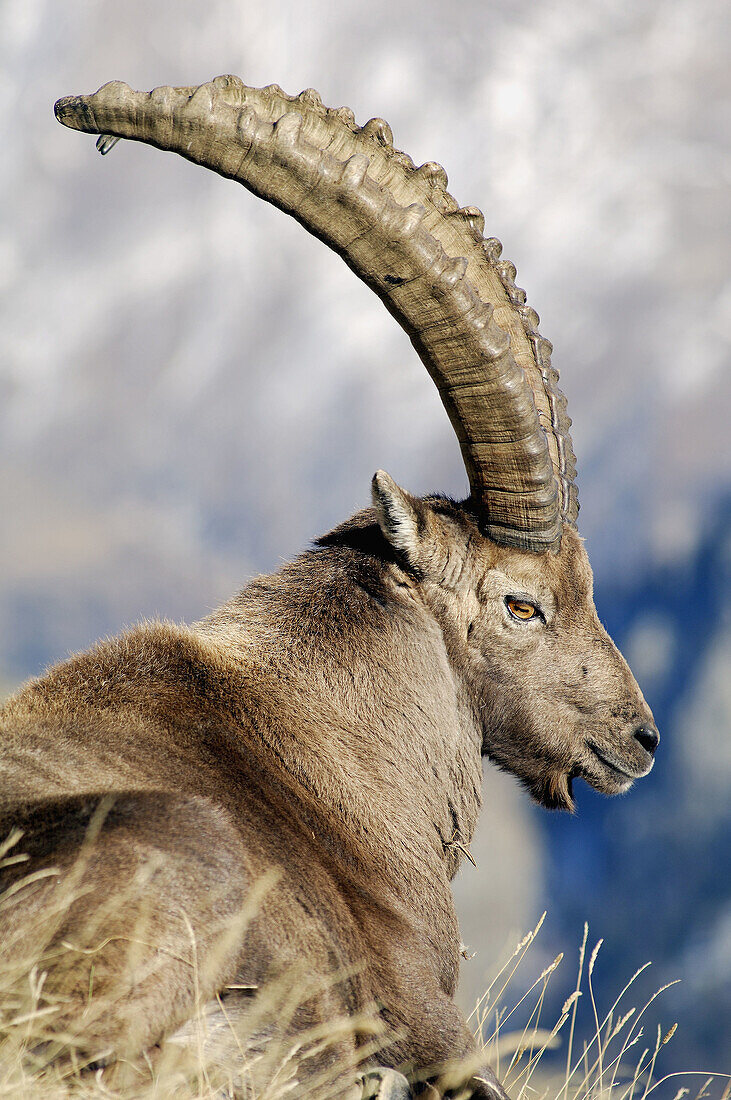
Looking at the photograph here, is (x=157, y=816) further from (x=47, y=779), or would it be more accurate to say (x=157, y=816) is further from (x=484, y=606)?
(x=484, y=606)

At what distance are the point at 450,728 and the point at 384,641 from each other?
0.68 m

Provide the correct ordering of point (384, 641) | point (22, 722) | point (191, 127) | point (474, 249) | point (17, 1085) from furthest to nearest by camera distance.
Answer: point (474, 249) → point (384, 641) → point (191, 127) → point (22, 722) → point (17, 1085)

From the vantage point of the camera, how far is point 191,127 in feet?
15.8

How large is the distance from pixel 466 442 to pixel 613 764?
219cm

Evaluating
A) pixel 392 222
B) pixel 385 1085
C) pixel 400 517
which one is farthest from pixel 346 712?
pixel 392 222

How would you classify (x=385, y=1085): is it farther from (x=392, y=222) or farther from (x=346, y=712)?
(x=392, y=222)

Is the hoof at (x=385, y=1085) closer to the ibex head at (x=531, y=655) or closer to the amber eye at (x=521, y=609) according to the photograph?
the ibex head at (x=531, y=655)

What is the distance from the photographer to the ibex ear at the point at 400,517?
5169mm

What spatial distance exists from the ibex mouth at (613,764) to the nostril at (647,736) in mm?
116

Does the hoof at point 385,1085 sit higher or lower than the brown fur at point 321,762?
lower

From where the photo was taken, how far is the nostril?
5816 mm

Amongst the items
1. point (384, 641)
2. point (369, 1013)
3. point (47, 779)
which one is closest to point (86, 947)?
point (47, 779)

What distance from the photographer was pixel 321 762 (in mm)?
4969

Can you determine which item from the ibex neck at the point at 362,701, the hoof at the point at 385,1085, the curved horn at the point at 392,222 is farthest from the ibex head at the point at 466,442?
the hoof at the point at 385,1085
